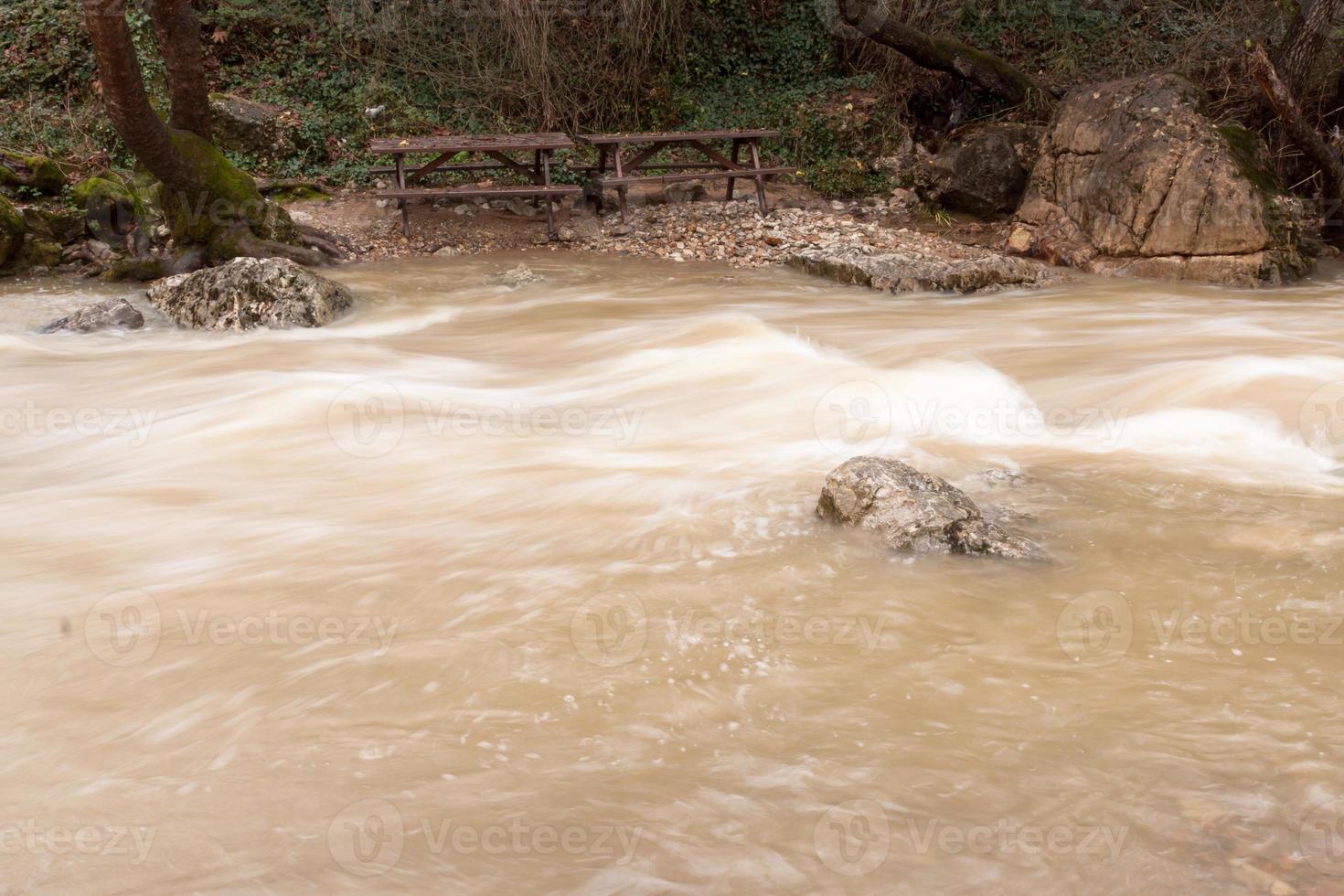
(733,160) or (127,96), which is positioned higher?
(127,96)

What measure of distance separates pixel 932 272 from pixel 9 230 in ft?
25.3

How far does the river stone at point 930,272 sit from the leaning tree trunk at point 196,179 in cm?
471

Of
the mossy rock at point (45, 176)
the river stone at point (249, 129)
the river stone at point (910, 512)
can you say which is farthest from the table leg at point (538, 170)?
the river stone at point (910, 512)

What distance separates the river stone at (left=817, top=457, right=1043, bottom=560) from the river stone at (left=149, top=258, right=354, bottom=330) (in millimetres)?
5341

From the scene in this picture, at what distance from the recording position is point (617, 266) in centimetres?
1044

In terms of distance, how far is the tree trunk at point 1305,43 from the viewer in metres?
10.2

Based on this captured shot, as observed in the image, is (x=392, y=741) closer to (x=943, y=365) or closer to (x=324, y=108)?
(x=943, y=365)

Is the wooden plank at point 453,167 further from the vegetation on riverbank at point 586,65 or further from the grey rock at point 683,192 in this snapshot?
the grey rock at point 683,192

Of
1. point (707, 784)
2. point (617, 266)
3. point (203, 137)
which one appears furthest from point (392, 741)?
point (203, 137)

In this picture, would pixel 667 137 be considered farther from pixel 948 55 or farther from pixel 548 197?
pixel 948 55

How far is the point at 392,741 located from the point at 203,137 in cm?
864

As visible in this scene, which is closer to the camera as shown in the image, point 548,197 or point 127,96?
point 127,96

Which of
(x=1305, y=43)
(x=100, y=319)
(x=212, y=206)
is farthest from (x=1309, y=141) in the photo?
(x=100, y=319)

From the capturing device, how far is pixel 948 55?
12.4 metres
